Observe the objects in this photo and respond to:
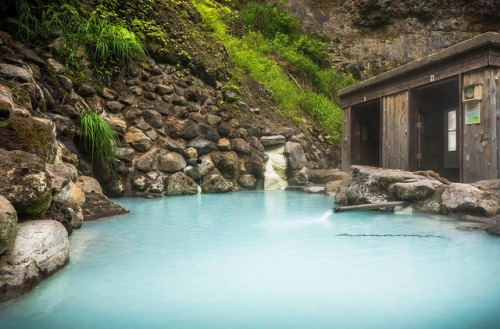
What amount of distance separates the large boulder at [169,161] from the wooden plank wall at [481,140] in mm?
5132

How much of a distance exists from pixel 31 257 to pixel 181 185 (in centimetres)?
497

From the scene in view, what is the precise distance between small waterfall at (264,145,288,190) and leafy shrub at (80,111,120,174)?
3880mm

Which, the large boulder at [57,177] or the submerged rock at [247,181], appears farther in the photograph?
the submerged rock at [247,181]

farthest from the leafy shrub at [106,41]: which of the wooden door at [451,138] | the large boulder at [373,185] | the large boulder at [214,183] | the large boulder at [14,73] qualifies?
the wooden door at [451,138]

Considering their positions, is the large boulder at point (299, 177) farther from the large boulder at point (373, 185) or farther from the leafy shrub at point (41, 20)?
the leafy shrub at point (41, 20)

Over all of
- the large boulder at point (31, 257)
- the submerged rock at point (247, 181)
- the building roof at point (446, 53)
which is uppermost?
the building roof at point (446, 53)

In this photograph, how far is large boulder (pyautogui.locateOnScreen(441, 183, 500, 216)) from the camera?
3992 millimetres

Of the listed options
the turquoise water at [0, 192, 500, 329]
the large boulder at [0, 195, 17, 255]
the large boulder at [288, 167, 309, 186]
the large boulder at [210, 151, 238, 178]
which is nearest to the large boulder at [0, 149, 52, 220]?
the large boulder at [0, 195, 17, 255]

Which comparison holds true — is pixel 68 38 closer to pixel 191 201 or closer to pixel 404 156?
pixel 191 201

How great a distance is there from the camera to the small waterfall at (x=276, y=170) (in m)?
8.58

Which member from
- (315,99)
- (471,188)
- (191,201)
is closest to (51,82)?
(191,201)

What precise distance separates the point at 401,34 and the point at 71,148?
16855 millimetres

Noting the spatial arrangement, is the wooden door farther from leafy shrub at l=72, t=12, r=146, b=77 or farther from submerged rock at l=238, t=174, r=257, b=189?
leafy shrub at l=72, t=12, r=146, b=77

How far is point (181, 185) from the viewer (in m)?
6.96
